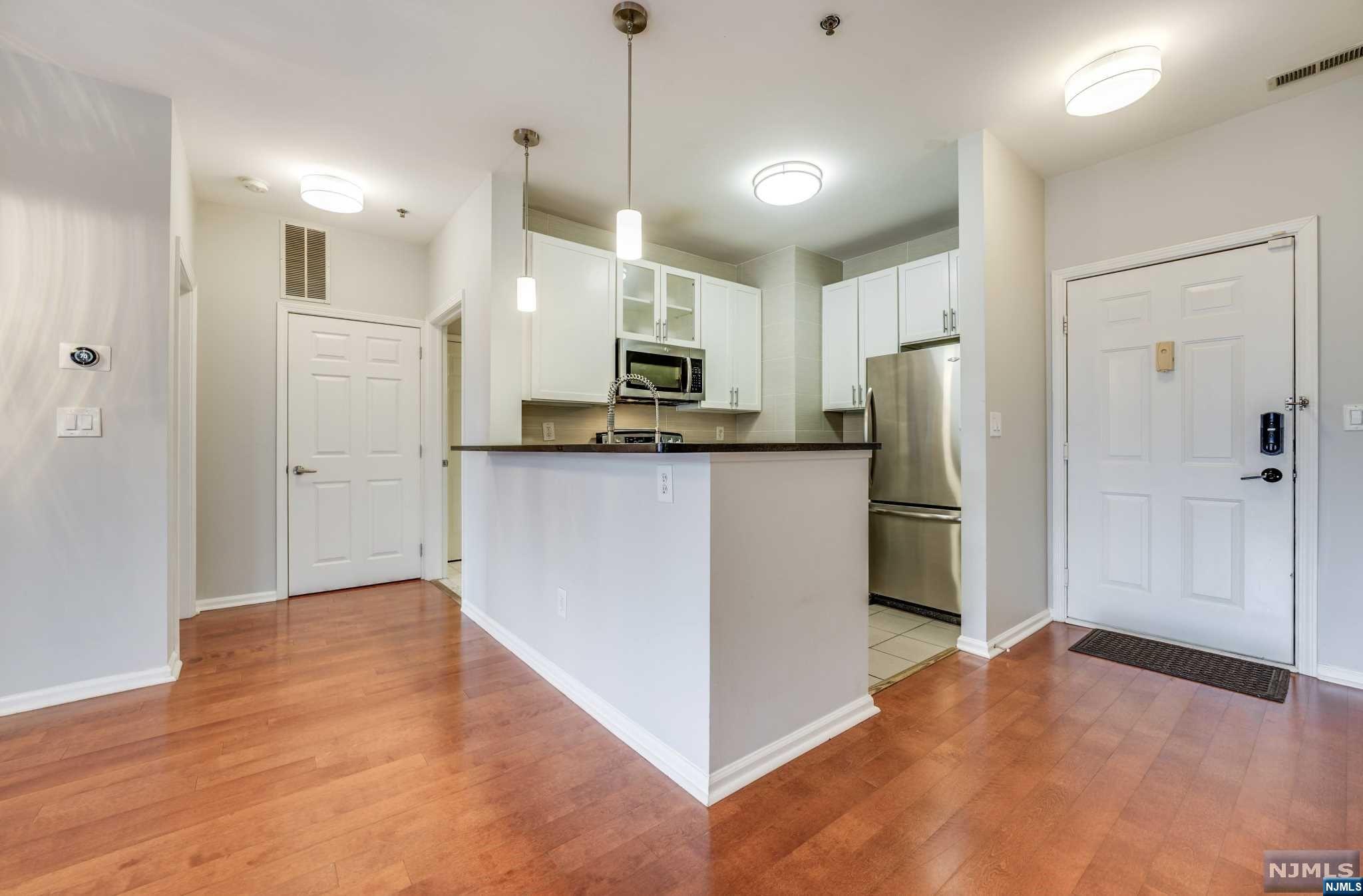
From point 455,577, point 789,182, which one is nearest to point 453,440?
point 455,577

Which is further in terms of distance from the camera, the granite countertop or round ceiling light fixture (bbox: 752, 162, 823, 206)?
round ceiling light fixture (bbox: 752, 162, 823, 206)

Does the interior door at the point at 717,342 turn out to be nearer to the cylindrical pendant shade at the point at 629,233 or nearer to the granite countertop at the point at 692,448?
the cylindrical pendant shade at the point at 629,233

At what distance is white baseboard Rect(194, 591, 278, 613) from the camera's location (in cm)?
347

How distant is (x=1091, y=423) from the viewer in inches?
121

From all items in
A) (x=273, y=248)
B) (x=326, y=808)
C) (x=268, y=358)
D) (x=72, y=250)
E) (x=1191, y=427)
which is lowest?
(x=326, y=808)

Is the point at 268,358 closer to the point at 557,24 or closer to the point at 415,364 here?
the point at 415,364

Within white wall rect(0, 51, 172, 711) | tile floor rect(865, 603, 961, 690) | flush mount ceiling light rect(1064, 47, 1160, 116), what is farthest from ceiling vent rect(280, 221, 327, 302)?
flush mount ceiling light rect(1064, 47, 1160, 116)

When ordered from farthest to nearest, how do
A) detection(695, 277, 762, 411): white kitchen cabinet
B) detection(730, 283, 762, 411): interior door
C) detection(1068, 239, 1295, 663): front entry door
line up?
detection(730, 283, 762, 411): interior door, detection(695, 277, 762, 411): white kitchen cabinet, detection(1068, 239, 1295, 663): front entry door

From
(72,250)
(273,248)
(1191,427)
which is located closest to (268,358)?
(273,248)

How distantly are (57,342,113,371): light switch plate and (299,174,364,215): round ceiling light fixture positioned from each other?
1.33 metres

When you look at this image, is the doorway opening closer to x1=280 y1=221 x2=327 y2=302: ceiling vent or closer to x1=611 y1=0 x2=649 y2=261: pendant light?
x1=280 y1=221 x2=327 y2=302: ceiling vent

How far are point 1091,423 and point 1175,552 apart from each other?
760mm

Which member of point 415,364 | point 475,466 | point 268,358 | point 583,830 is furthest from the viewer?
point 415,364

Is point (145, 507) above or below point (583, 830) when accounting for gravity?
above
